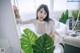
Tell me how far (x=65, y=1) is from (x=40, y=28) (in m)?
1.77

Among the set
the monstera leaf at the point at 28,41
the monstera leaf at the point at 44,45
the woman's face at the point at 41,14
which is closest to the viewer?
the monstera leaf at the point at 44,45

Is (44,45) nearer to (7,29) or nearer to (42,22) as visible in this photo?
(7,29)

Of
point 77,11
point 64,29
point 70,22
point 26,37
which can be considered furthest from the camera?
point 77,11

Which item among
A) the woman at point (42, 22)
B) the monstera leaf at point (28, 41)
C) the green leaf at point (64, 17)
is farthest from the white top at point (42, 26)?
the green leaf at point (64, 17)

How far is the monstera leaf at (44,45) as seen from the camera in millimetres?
854

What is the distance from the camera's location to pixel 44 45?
0.87 meters

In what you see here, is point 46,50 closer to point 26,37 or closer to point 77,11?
point 26,37

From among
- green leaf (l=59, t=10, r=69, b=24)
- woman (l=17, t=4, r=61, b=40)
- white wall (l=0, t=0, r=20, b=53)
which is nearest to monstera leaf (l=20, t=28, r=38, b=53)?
white wall (l=0, t=0, r=20, b=53)

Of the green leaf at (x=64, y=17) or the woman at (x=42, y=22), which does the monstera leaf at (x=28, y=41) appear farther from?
the green leaf at (x=64, y=17)

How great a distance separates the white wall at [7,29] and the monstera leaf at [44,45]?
14 cm

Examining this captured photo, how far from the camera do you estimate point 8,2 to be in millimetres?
871

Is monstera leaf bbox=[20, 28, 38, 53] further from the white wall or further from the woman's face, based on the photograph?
the woman's face

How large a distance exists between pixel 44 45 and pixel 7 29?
236mm

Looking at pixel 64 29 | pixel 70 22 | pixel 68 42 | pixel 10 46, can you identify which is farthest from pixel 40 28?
pixel 70 22
